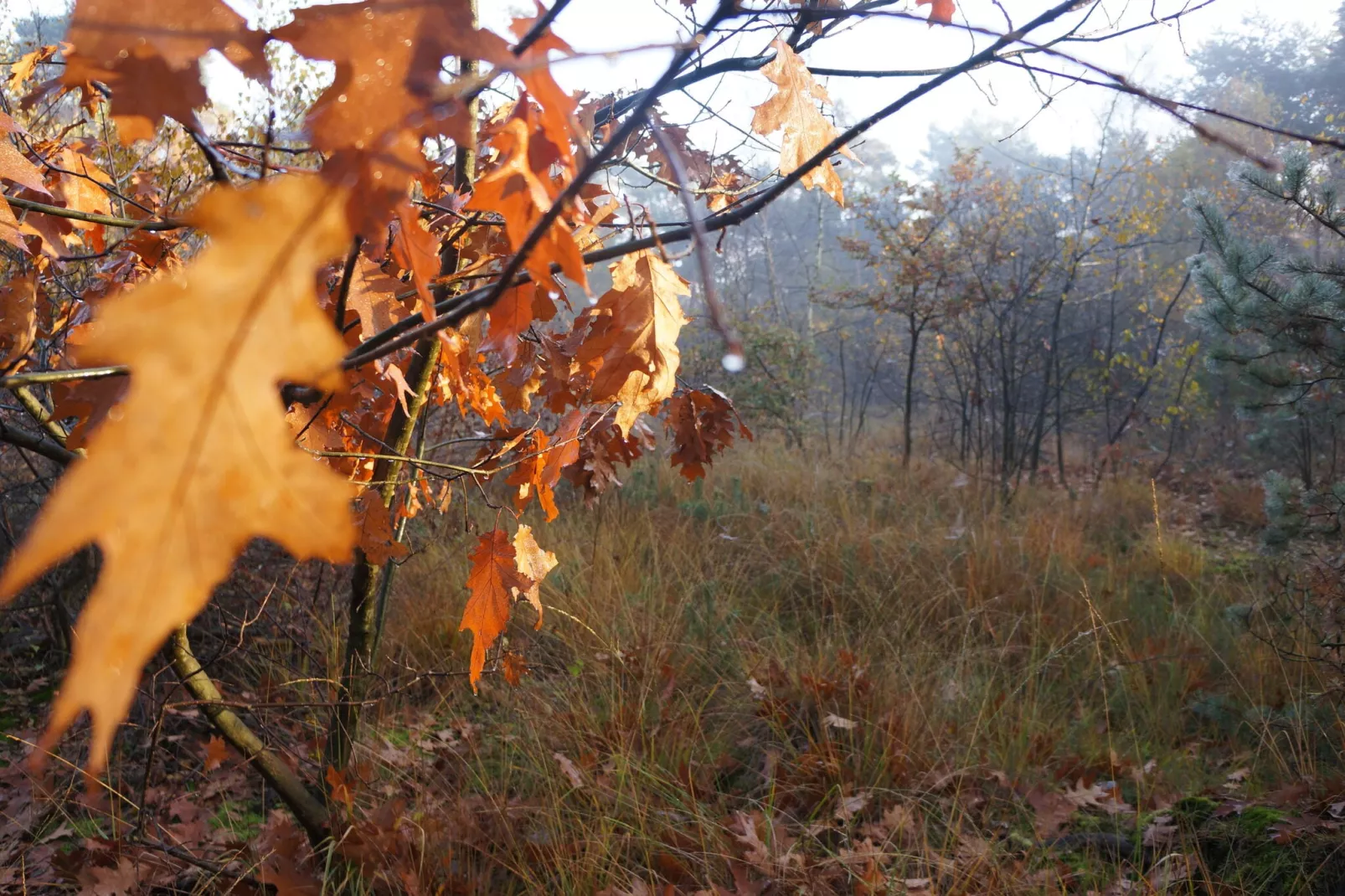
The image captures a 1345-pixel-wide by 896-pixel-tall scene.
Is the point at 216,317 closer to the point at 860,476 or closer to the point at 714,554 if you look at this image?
the point at 714,554

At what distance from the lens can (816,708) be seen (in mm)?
2234

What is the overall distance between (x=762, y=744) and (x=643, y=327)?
5.67 ft

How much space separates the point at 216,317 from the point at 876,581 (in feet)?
10.9

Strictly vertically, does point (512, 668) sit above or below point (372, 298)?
below

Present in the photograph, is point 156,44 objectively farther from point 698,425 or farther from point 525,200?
point 698,425

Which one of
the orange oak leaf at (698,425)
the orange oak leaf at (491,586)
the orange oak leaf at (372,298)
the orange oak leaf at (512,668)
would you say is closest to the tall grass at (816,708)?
the orange oak leaf at (512,668)

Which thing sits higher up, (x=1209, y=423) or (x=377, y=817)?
(x=1209, y=423)

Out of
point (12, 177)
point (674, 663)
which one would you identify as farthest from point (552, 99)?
point (674, 663)

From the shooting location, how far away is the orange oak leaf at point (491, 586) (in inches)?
48.3

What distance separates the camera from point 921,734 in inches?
81.9

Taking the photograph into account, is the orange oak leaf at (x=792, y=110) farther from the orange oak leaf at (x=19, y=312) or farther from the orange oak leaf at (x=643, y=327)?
the orange oak leaf at (x=19, y=312)

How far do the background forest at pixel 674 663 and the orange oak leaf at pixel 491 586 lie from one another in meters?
0.04

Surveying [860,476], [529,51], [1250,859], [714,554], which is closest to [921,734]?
[1250,859]

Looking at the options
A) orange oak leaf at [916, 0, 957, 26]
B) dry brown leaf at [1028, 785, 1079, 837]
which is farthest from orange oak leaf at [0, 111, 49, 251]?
dry brown leaf at [1028, 785, 1079, 837]
